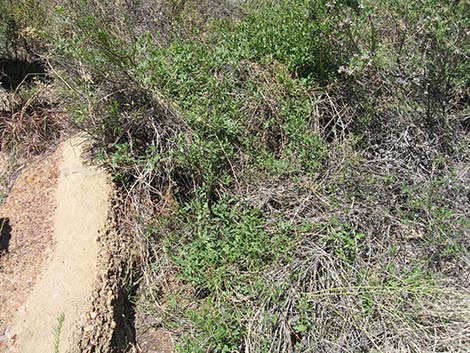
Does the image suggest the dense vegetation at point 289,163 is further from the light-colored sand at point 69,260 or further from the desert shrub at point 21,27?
the light-colored sand at point 69,260

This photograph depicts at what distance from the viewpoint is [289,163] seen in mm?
3301

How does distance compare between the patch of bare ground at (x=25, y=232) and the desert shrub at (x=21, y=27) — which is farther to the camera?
the desert shrub at (x=21, y=27)

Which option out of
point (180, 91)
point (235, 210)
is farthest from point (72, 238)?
point (180, 91)

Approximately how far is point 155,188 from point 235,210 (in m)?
0.59

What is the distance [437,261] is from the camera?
9.75ft

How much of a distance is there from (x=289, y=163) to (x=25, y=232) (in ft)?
5.72

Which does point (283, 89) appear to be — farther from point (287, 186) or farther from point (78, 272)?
point (78, 272)

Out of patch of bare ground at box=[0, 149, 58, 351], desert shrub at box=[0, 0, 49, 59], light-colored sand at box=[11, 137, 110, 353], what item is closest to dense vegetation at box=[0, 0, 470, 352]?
desert shrub at box=[0, 0, 49, 59]

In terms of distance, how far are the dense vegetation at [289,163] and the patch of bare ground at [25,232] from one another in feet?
1.42

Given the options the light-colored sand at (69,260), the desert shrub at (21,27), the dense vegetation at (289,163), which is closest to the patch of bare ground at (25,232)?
the light-colored sand at (69,260)

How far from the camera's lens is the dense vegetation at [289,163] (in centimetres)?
264

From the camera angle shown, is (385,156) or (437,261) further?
(385,156)

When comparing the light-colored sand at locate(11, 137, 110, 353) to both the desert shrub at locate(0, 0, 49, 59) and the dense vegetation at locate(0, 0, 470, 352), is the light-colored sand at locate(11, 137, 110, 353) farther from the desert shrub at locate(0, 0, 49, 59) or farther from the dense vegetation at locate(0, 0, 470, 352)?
the desert shrub at locate(0, 0, 49, 59)

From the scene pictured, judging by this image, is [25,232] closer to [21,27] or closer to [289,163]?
[289,163]
